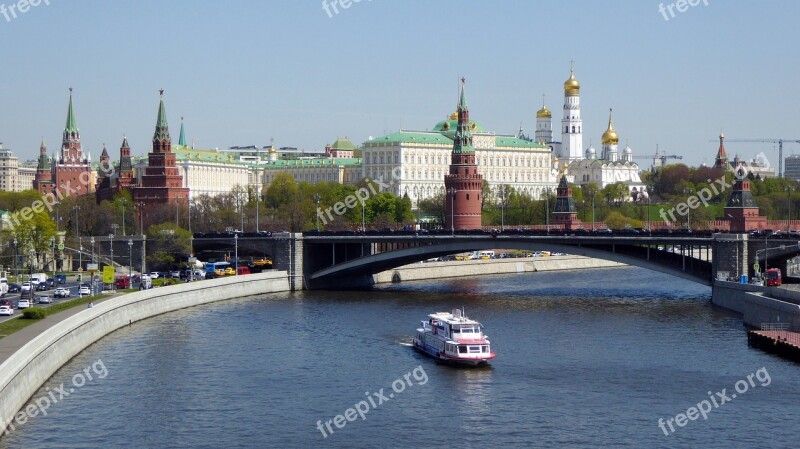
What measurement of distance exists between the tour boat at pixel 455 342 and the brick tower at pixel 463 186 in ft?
202

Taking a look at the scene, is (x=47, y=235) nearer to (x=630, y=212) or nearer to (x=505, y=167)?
(x=630, y=212)

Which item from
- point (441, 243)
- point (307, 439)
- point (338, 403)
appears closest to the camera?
point (307, 439)

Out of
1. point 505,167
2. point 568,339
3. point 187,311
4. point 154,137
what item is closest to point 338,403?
point 568,339

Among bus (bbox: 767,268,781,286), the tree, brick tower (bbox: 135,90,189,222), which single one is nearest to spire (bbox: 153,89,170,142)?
brick tower (bbox: 135,90,189,222)

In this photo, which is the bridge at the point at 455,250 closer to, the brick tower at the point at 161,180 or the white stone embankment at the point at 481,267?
the white stone embankment at the point at 481,267

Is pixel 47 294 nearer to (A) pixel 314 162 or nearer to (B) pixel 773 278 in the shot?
(B) pixel 773 278

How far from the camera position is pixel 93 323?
51.5 metres

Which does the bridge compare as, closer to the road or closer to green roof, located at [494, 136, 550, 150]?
the road

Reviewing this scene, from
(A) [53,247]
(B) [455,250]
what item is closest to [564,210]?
(B) [455,250]

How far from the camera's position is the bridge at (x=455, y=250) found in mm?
68062

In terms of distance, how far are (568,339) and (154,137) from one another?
77.0m

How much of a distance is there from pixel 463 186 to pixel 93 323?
64.1m

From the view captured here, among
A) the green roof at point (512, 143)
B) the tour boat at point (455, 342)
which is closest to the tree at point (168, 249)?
the tour boat at point (455, 342)

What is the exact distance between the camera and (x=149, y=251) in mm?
87375
